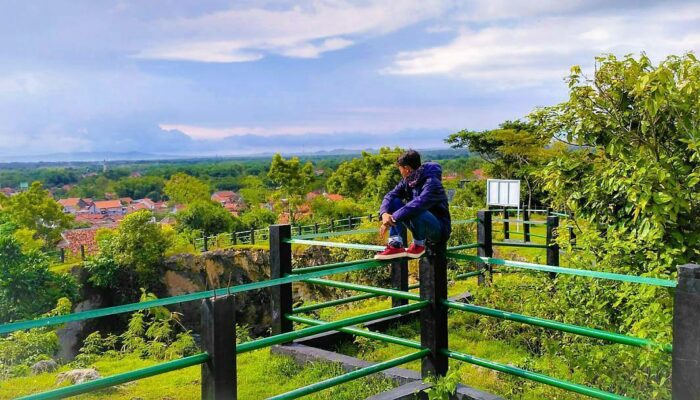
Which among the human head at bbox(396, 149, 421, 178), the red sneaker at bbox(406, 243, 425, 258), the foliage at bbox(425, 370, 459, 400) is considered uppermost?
the human head at bbox(396, 149, 421, 178)

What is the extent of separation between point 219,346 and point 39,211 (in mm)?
33276

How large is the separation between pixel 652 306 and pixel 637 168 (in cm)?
93

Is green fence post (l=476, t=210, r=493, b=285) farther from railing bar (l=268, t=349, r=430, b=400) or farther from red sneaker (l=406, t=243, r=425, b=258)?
railing bar (l=268, t=349, r=430, b=400)

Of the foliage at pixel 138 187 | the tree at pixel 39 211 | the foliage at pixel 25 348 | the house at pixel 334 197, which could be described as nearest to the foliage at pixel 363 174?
the house at pixel 334 197

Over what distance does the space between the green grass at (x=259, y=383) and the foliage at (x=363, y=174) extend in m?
31.8

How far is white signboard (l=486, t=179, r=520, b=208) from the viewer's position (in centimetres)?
1547

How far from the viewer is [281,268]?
4.96m

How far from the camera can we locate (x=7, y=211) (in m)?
30.3

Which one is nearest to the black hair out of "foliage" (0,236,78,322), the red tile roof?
"foliage" (0,236,78,322)

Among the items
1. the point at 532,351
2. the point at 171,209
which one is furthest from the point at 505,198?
the point at 171,209

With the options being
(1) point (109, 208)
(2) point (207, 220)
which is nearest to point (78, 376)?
(2) point (207, 220)

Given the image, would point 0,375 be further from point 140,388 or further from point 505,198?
point 505,198

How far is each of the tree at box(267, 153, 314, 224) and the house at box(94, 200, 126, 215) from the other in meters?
32.4

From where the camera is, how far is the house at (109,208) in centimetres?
6138
